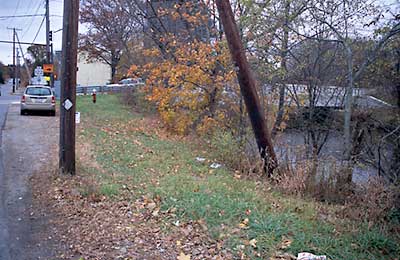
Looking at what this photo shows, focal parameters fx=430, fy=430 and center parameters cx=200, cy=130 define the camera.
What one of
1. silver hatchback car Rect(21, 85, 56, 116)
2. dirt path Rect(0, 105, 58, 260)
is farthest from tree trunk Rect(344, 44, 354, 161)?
silver hatchback car Rect(21, 85, 56, 116)

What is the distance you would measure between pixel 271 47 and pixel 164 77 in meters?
4.72

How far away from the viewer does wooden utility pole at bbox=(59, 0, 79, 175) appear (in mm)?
8516

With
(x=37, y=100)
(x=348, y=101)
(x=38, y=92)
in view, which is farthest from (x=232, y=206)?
(x=38, y=92)

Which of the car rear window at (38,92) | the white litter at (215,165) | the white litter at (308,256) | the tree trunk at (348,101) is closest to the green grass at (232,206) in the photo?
the white litter at (308,256)

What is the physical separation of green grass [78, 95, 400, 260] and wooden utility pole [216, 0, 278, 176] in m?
1.17

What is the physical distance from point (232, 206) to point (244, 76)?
3652mm

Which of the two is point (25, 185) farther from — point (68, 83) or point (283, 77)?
point (283, 77)

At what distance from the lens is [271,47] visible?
1385 centimetres

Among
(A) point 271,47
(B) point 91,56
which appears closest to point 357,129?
(A) point 271,47

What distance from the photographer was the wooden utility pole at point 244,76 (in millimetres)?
9391

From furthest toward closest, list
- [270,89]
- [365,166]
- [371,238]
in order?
[270,89]
[365,166]
[371,238]

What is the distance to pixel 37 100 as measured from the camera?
2105cm

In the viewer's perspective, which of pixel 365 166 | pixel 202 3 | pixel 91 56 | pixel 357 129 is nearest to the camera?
pixel 365 166

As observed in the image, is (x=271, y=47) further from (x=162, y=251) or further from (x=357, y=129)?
(x=162, y=251)
